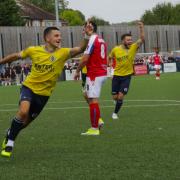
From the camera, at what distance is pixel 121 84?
609 inches

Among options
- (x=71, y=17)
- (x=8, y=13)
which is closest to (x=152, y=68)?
(x=8, y=13)

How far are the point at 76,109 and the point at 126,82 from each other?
10.2ft

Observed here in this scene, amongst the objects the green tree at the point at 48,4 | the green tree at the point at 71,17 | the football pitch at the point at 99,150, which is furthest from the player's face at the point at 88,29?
the green tree at the point at 48,4

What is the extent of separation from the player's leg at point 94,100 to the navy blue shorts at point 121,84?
125 inches

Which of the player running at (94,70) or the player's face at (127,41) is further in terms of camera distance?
the player's face at (127,41)

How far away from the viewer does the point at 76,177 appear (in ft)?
23.9

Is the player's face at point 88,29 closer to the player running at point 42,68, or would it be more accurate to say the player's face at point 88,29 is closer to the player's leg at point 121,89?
the player running at point 42,68

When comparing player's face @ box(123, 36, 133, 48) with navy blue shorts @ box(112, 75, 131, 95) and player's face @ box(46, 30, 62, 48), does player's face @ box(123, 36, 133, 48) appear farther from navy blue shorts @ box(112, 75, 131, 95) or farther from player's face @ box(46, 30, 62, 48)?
player's face @ box(46, 30, 62, 48)

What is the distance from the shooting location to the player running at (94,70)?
11.9 m

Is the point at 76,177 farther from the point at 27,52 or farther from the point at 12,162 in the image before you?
the point at 27,52

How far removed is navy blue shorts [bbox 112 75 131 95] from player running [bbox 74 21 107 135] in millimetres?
3084

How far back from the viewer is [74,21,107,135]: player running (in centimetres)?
1185

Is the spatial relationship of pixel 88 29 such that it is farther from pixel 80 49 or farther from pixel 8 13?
pixel 8 13

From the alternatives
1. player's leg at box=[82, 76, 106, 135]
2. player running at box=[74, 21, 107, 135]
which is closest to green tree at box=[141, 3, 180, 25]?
player running at box=[74, 21, 107, 135]
